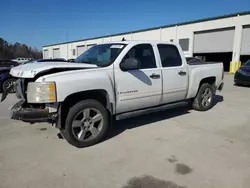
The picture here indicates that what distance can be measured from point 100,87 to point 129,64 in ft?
2.40

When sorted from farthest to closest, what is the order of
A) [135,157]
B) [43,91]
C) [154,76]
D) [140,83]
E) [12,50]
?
1. [12,50]
2. [154,76]
3. [140,83]
4. [135,157]
5. [43,91]

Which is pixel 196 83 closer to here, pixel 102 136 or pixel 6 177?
pixel 102 136

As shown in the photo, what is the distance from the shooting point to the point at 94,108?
403 centimetres

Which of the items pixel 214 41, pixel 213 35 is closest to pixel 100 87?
pixel 214 41

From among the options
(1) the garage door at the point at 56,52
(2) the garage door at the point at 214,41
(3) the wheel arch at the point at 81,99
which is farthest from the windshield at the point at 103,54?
(1) the garage door at the point at 56,52

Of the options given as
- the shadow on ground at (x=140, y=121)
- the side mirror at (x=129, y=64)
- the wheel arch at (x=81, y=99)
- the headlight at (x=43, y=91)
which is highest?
the side mirror at (x=129, y=64)

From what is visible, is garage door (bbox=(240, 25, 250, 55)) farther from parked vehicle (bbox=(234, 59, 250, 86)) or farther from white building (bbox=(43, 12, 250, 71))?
parked vehicle (bbox=(234, 59, 250, 86))

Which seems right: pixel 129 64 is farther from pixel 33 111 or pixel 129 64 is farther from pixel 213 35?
pixel 213 35

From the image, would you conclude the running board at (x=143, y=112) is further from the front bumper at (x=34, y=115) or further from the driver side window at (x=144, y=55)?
the front bumper at (x=34, y=115)

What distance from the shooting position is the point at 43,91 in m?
3.50

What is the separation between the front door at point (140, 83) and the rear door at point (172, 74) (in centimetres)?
24

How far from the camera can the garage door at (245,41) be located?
22941mm

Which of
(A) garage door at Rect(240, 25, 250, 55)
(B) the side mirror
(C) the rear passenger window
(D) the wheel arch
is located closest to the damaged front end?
(D) the wheel arch

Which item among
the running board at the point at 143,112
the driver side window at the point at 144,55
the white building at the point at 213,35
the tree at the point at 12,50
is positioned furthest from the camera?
the tree at the point at 12,50
